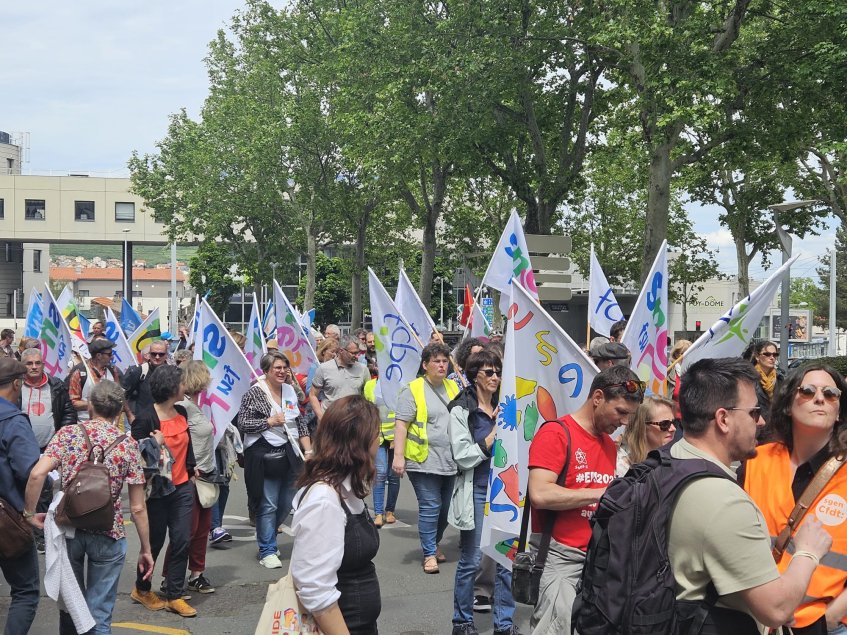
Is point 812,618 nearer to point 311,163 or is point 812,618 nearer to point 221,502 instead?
point 221,502

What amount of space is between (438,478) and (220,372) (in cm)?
192

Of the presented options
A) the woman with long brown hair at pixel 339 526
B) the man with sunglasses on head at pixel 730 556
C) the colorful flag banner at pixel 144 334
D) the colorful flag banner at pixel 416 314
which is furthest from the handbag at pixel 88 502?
the colorful flag banner at pixel 144 334

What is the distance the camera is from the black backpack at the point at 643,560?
112 inches

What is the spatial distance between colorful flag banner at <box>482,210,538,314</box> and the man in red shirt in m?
5.09

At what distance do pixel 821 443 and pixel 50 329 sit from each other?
1061cm

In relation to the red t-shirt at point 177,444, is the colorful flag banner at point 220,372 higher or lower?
higher

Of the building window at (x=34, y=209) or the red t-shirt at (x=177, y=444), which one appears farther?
the building window at (x=34, y=209)

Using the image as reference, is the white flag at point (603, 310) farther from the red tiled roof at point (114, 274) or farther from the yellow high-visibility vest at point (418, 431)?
the red tiled roof at point (114, 274)

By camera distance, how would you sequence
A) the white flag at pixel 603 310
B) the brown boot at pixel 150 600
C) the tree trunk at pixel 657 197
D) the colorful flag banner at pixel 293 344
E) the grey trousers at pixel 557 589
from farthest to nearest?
the tree trunk at pixel 657 197
the colorful flag banner at pixel 293 344
the white flag at pixel 603 310
the brown boot at pixel 150 600
the grey trousers at pixel 557 589

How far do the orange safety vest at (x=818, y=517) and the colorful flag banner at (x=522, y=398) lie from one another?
164 centimetres

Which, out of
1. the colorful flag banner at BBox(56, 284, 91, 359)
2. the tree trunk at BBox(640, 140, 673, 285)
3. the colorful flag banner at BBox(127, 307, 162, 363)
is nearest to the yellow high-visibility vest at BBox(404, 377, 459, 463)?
the colorful flag banner at BBox(127, 307, 162, 363)

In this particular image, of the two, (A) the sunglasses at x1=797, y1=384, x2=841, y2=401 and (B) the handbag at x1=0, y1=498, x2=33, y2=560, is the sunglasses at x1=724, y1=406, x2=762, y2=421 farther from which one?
(B) the handbag at x1=0, y1=498, x2=33, y2=560

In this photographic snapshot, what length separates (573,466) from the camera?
170 inches

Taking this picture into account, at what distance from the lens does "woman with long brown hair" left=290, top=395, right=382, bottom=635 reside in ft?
11.7
